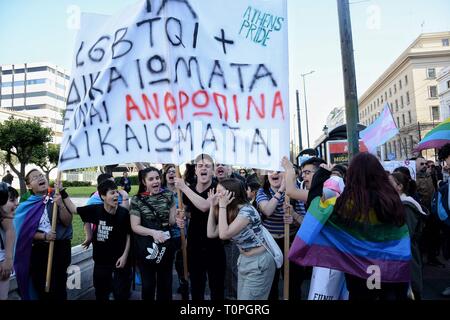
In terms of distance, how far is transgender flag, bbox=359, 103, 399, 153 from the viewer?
634 cm

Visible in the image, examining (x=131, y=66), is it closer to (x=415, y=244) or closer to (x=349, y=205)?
(x=349, y=205)

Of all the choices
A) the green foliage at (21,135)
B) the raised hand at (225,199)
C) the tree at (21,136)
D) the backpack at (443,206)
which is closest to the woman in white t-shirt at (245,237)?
the raised hand at (225,199)

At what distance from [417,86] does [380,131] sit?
2419 inches

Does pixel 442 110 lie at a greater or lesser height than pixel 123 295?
greater

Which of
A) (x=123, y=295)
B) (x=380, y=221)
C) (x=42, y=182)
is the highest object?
(x=42, y=182)

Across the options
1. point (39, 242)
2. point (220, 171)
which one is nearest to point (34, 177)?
point (39, 242)

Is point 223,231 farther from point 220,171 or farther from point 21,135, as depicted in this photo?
point 21,135

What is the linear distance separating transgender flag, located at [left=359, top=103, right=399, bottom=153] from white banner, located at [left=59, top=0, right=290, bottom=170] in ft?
12.0

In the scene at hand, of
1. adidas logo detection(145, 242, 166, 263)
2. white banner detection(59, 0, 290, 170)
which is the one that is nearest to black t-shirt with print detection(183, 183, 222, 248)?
adidas logo detection(145, 242, 166, 263)

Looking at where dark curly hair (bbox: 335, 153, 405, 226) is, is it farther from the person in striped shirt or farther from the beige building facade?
the beige building facade
